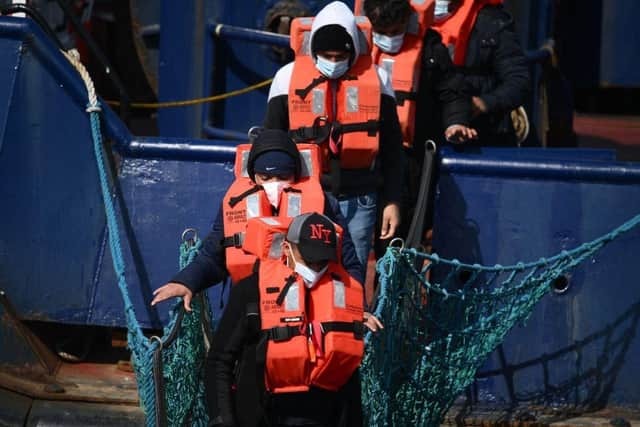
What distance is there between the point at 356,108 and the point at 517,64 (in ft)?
3.82

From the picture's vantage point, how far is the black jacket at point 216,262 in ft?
15.0

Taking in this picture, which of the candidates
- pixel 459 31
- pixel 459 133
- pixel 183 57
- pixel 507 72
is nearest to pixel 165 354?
pixel 459 133

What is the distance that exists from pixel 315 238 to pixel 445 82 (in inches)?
85.6

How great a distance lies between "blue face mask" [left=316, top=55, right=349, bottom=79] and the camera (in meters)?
5.36

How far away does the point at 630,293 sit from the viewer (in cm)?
586

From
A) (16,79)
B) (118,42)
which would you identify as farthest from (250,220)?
(118,42)

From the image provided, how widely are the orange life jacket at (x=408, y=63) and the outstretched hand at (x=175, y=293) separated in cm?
188

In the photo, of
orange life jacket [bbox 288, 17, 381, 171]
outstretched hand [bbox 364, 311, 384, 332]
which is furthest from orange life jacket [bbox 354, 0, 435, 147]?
outstretched hand [bbox 364, 311, 384, 332]

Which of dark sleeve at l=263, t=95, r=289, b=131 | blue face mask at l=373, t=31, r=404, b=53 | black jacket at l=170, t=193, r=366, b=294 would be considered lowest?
black jacket at l=170, t=193, r=366, b=294

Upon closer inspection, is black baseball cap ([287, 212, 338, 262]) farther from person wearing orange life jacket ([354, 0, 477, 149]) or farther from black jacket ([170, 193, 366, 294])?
person wearing orange life jacket ([354, 0, 477, 149])

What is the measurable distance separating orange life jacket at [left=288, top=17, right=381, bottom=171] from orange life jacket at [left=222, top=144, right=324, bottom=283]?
52 cm

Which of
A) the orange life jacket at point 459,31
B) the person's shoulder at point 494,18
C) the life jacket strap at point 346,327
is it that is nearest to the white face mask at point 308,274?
the life jacket strap at point 346,327

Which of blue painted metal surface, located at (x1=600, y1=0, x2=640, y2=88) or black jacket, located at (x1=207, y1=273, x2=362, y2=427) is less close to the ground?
blue painted metal surface, located at (x1=600, y1=0, x2=640, y2=88)

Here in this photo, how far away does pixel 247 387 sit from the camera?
4.23 m
